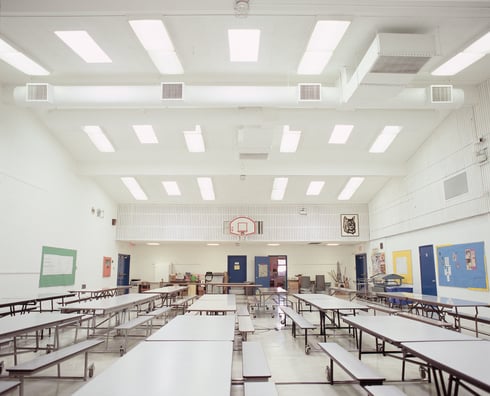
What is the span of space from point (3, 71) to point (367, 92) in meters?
6.93

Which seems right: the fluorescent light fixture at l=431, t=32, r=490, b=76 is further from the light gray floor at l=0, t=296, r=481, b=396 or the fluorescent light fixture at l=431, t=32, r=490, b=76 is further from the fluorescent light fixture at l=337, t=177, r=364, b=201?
the fluorescent light fixture at l=337, t=177, r=364, b=201

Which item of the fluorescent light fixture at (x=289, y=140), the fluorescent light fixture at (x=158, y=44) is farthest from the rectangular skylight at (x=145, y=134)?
the fluorescent light fixture at (x=289, y=140)

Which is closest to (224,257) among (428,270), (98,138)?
(98,138)

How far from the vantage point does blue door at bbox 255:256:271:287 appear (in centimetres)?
1586

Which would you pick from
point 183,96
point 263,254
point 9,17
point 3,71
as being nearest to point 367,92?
point 183,96

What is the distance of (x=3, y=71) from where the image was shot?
7020 mm

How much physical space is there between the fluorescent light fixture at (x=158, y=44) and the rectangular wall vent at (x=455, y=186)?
6669 mm

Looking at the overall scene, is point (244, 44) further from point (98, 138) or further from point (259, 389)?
point (98, 138)

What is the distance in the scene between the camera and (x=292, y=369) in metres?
4.50

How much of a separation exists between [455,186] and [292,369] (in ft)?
21.1

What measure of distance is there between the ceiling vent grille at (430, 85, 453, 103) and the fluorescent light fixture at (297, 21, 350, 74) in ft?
7.24

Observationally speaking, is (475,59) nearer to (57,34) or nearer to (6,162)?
(57,34)

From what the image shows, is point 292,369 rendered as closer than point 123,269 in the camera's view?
Yes

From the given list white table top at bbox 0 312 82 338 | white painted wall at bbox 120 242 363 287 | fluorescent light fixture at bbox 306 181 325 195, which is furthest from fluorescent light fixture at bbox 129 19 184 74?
white painted wall at bbox 120 242 363 287
